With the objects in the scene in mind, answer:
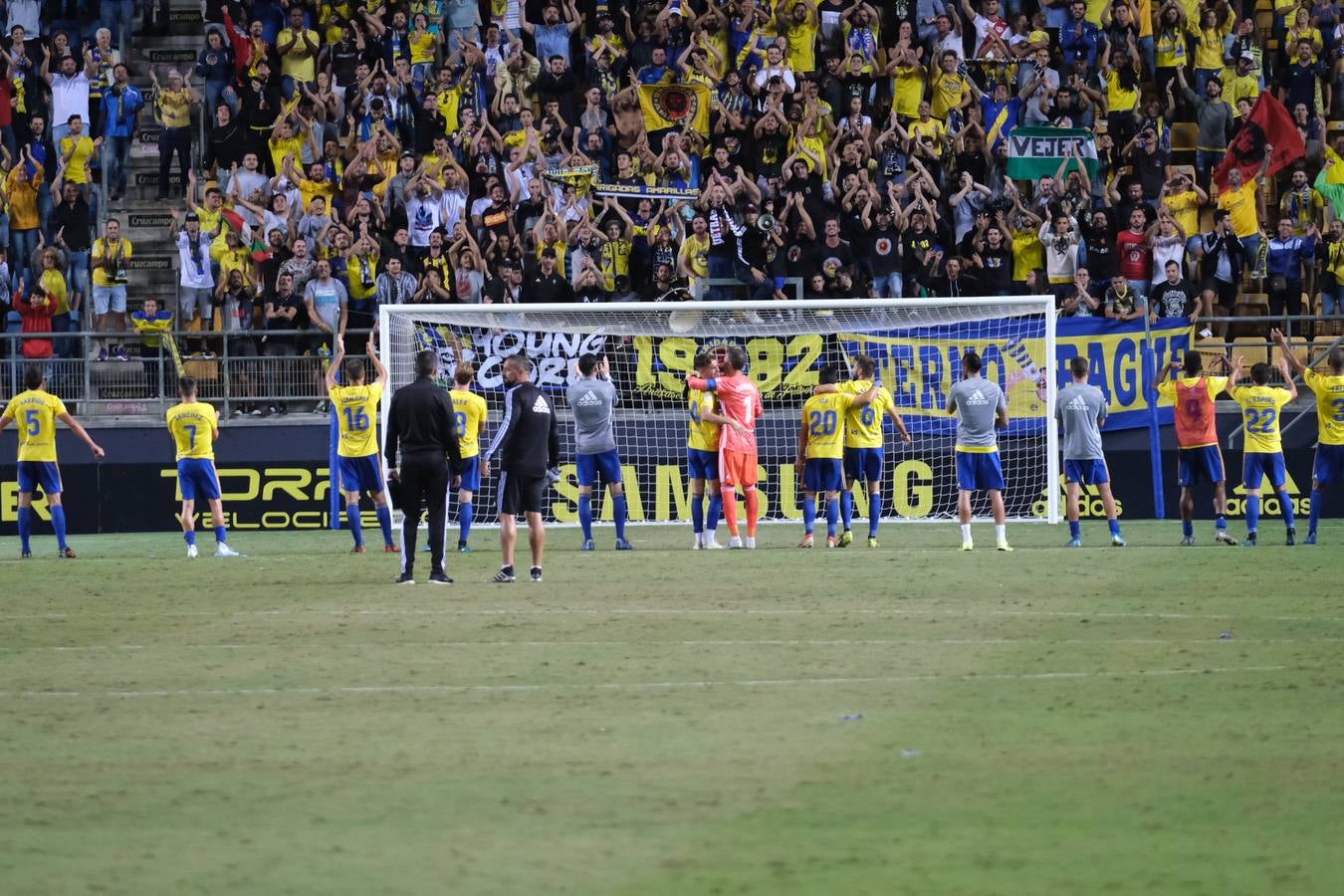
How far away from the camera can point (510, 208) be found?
85.0ft

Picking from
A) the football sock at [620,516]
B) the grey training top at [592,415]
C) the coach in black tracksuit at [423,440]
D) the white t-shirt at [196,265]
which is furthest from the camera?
the white t-shirt at [196,265]

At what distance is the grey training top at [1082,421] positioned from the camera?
19.6 meters

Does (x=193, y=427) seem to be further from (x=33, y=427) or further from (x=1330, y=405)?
(x=1330, y=405)

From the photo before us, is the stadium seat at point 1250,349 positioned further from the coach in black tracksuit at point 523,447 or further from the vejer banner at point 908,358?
the coach in black tracksuit at point 523,447

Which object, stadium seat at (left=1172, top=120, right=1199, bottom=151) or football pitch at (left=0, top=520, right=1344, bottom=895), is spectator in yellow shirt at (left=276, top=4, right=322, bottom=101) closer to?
stadium seat at (left=1172, top=120, right=1199, bottom=151)

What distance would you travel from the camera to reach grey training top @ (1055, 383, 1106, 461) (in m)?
19.6

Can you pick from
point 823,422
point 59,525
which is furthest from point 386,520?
point 823,422

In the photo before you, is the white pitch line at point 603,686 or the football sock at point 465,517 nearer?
the white pitch line at point 603,686

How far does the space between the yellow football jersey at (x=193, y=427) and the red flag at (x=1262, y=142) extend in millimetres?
14616

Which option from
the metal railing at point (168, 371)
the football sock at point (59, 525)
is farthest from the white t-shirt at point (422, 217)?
the football sock at point (59, 525)

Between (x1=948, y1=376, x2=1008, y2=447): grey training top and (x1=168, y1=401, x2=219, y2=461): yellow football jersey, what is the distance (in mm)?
7855

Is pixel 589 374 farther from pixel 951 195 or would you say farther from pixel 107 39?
pixel 107 39

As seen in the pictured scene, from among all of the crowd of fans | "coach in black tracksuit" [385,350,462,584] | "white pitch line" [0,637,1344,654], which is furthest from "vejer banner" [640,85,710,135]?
"white pitch line" [0,637,1344,654]

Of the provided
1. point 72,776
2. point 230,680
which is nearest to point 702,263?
point 230,680
